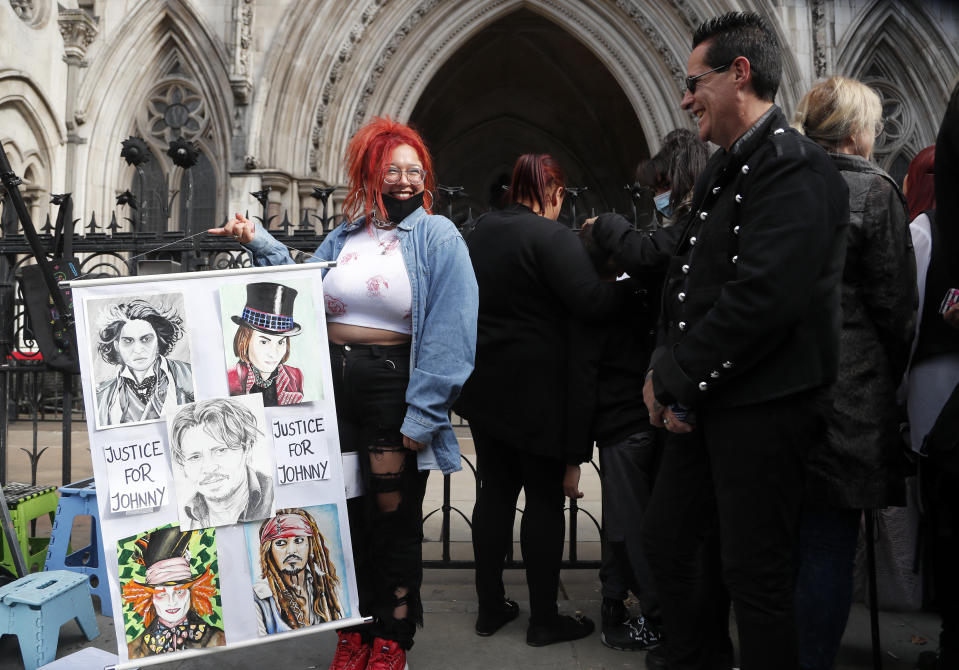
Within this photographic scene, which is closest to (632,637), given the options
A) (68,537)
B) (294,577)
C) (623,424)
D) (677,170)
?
(623,424)

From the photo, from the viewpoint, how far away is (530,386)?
2.86 m

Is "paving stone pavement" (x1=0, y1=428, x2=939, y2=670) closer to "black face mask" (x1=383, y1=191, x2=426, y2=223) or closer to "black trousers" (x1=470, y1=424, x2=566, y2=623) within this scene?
"black trousers" (x1=470, y1=424, x2=566, y2=623)

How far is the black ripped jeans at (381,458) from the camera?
252cm

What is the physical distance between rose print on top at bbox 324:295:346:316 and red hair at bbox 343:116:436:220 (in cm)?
33

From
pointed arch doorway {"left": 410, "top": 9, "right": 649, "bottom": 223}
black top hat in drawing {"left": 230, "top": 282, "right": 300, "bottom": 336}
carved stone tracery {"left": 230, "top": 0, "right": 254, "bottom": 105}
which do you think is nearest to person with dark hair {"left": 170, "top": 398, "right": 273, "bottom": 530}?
black top hat in drawing {"left": 230, "top": 282, "right": 300, "bottom": 336}

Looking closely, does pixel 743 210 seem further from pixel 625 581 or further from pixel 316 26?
pixel 316 26

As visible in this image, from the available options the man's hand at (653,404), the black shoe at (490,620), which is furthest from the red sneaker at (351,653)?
the man's hand at (653,404)

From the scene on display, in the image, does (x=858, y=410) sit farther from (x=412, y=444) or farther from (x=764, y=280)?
(x=412, y=444)

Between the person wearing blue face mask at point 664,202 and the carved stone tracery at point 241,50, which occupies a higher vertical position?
the carved stone tracery at point 241,50

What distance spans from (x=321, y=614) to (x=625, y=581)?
46.7 inches

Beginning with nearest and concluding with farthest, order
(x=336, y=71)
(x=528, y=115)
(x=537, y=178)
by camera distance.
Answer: (x=537, y=178), (x=336, y=71), (x=528, y=115)

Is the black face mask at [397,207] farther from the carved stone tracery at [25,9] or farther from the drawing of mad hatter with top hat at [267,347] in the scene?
the carved stone tracery at [25,9]

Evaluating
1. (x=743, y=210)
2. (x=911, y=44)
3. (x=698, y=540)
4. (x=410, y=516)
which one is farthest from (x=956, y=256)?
(x=911, y=44)

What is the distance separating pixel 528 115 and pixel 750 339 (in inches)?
705
